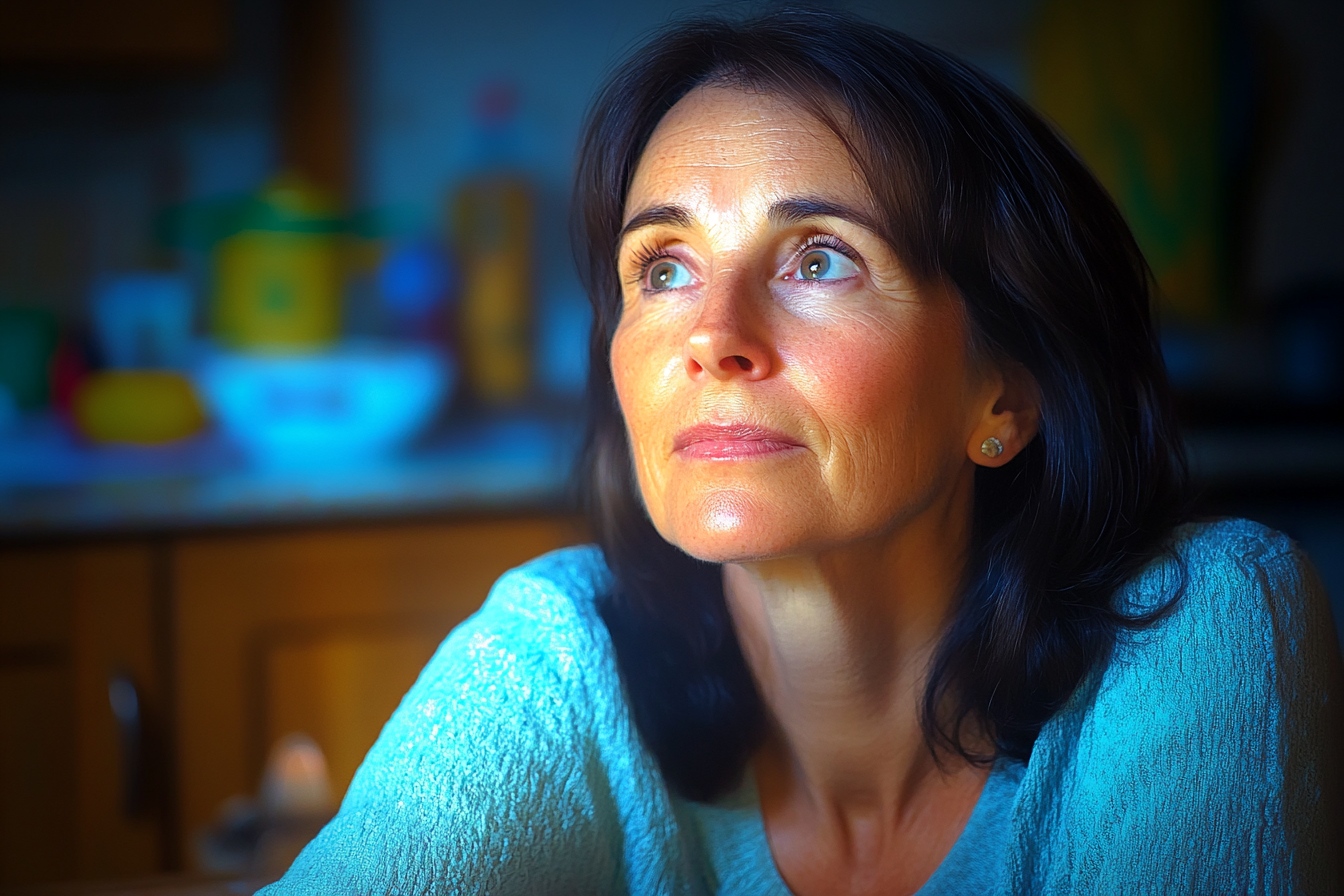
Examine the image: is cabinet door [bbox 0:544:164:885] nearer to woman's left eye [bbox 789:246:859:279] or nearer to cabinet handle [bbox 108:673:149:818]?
cabinet handle [bbox 108:673:149:818]

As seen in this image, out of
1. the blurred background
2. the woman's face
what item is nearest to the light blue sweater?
the woman's face

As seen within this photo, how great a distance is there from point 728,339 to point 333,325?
1.08m

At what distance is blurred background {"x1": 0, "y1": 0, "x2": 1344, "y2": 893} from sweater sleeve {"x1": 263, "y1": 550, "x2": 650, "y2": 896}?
19.6 inches

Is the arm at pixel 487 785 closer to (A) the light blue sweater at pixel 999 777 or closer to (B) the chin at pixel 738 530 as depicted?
(A) the light blue sweater at pixel 999 777

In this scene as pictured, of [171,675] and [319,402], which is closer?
[171,675]

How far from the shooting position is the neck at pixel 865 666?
22.5 inches

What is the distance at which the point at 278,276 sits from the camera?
1.41 metres

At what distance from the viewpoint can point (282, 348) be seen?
4.66 feet

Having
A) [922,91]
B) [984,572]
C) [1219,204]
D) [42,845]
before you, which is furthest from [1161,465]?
[1219,204]

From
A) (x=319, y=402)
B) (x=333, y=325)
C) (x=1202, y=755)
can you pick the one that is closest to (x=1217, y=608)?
(x=1202, y=755)

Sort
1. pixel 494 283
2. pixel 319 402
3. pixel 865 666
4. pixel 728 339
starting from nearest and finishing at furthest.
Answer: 1. pixel 728 339
2. pixel 865 666
3. pixel 319 402
4. pixel 494 283

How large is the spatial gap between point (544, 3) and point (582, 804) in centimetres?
144

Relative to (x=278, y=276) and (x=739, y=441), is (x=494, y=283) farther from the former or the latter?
(x=739, y=441)

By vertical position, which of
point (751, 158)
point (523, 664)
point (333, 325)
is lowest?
point (523, 664)
